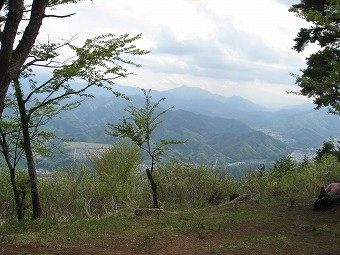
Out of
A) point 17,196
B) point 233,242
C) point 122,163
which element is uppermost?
point 17,196

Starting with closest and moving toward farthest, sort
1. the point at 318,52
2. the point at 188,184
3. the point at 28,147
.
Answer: the point at 28,147 < the point at 318,52 < the point at 188,184

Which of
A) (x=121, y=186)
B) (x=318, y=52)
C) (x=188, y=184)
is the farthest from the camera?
(x=188, y=184)

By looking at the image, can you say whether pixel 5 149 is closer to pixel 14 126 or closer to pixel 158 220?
pixel 14 126

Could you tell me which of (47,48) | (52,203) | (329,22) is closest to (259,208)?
(329,22)

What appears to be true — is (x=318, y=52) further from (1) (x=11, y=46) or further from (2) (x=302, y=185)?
(1) (x=11, y=46)

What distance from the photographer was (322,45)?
17.2 meters

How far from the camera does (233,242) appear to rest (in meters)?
8.12

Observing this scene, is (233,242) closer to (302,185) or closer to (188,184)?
(302,185)

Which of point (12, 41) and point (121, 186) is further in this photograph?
point (121, 186)

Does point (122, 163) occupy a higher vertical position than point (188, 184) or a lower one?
higher

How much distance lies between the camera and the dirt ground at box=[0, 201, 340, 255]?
24.5 ft

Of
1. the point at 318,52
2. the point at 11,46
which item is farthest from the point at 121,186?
the point at 11,46

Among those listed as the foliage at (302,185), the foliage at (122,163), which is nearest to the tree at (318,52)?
the foliage at (302,185)

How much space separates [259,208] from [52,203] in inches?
701
